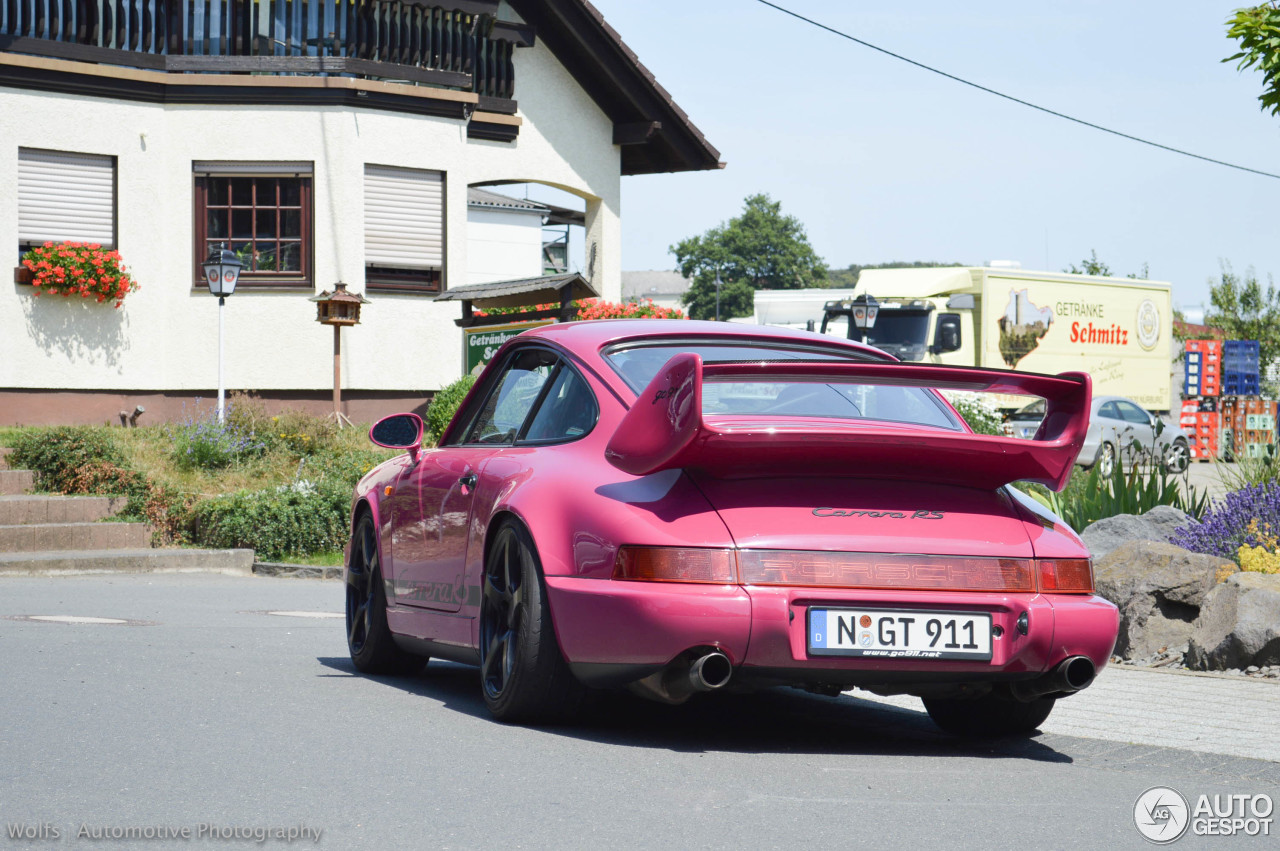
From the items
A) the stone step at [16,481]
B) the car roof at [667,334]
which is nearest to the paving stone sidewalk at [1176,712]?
Result: the car roof at [667,334]

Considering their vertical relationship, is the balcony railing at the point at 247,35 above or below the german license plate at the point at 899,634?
above

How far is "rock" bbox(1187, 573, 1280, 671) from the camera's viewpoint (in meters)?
7.58

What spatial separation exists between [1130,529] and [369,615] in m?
5.22

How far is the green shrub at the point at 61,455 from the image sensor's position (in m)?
15.7

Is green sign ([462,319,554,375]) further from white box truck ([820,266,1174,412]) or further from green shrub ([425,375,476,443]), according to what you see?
white box truck ([820,266,1174,412])

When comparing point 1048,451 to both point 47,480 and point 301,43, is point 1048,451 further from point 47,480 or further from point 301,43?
point 301,43

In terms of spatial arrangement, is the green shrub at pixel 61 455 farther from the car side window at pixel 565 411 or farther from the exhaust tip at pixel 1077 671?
the exhaust tip at pixel 1077 671

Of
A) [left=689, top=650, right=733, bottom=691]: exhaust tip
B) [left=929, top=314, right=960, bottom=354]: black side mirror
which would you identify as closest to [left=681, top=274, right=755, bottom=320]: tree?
[left=929, top=314, right=960, bottom=354]: black side mirror

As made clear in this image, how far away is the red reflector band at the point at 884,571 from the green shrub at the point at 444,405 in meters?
14.9

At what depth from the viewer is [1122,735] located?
5.91 metres

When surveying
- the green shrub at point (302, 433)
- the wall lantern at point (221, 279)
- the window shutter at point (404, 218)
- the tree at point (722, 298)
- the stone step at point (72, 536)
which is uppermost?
the tree at point (722, 298)

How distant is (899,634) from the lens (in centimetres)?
491

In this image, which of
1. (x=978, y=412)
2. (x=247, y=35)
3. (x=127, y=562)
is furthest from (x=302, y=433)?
(x=978, y=412)

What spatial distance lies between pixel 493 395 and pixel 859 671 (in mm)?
2302
